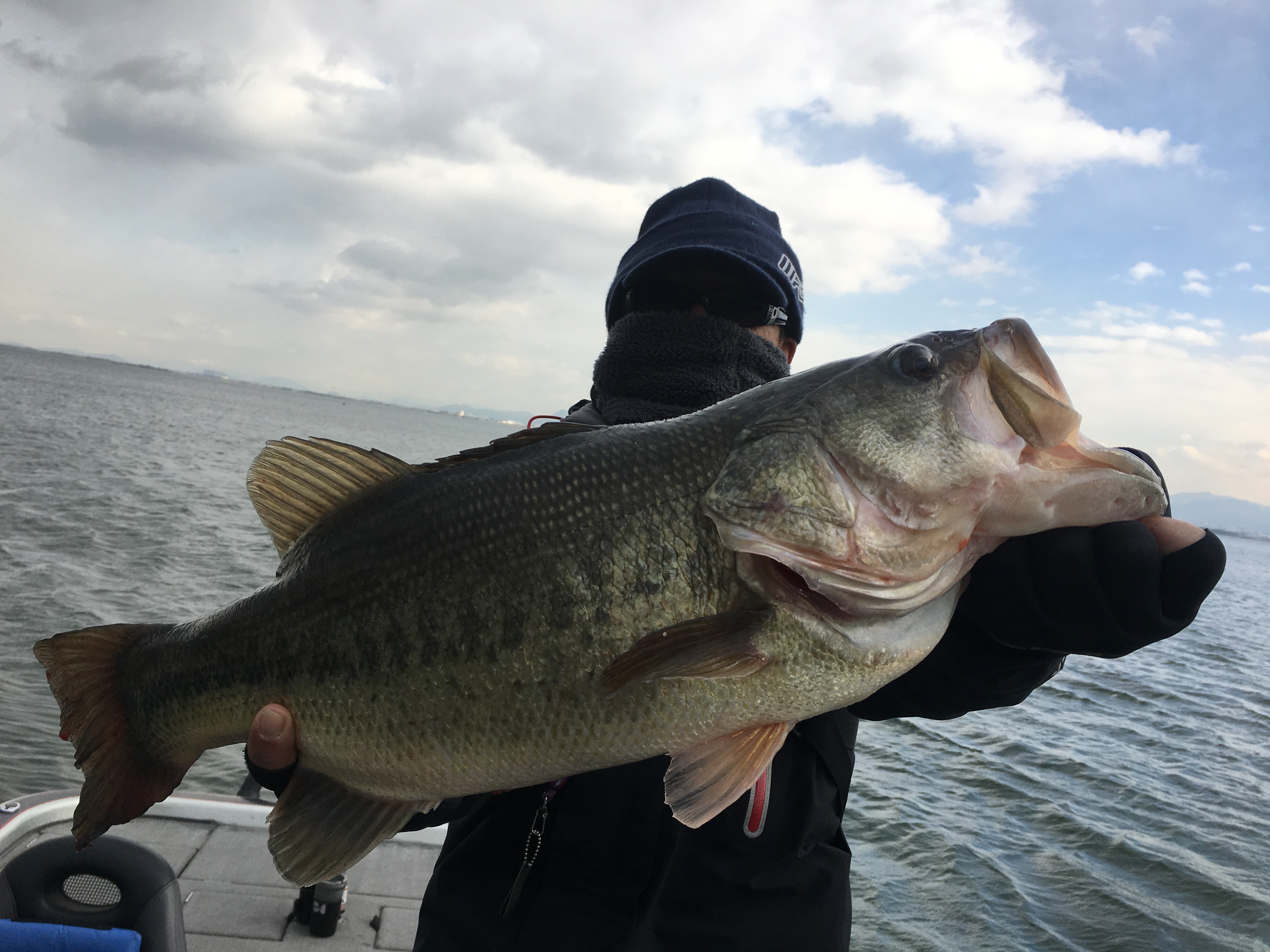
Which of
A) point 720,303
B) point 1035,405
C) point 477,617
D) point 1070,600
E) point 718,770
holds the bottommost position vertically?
point 718,770

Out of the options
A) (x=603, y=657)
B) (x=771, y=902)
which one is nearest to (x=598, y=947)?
(x=771, y=902)

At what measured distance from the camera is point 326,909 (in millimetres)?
4469

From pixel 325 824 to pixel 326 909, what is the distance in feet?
9.50

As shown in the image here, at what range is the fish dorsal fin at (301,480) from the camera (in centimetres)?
237

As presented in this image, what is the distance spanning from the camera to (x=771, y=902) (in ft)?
7.32

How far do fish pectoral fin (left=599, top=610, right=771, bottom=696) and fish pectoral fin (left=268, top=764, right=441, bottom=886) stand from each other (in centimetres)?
77

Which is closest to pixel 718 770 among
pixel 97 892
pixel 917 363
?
pixel 917 363

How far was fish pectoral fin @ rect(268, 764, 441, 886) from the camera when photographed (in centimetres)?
212

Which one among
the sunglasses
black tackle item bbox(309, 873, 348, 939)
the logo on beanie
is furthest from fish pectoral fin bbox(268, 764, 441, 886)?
black tackle item bbox(309, 873, 348, 939)

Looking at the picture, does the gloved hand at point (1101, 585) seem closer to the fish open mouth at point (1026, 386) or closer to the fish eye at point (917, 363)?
the fish open mouth at point (1026, 386)

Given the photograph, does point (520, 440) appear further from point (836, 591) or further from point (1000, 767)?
point (1000, 767)

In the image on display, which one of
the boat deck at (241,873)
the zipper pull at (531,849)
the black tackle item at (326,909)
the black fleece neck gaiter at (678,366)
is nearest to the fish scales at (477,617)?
the zipper pull at (531,849)

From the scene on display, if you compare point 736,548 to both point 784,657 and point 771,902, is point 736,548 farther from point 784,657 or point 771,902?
point 771,902

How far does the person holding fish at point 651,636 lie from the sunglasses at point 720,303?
1179 mm
